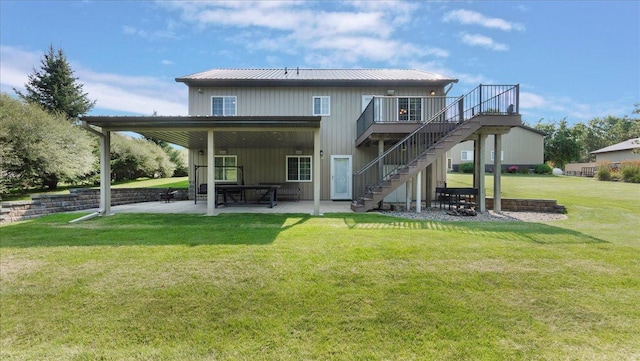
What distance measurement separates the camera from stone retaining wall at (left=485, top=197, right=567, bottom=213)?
8.92m

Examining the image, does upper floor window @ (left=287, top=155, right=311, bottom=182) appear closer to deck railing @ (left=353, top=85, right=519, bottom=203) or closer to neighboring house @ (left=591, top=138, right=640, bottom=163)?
deck railing @ (left=353, top=85, right=519, bottom=203)

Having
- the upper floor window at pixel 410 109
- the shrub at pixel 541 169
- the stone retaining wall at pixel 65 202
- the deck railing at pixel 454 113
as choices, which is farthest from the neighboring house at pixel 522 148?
the stone retaining wall at pixel 65 202

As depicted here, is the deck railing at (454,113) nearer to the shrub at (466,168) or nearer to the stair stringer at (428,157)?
the stair stringer at (428,157)

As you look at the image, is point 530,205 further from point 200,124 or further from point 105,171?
point 105,171

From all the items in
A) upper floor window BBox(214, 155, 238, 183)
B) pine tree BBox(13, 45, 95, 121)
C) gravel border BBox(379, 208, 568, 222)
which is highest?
pine tree BBox(13, 45, 95, 121)

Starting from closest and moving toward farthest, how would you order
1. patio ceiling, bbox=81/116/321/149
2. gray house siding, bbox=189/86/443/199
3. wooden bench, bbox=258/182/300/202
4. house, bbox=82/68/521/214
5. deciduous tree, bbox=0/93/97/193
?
patio ceiling, bbox=81/116/321/149
deciduous tree, bbox=0/93/97/193
house, bbox=82/68/521/214
wooden bench, bbox=258/182/300/202
gray house siding, bbox=189/86/443/199

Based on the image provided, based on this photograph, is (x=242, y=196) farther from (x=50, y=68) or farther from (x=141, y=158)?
(x=50, y=68)

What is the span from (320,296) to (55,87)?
30.6 meters

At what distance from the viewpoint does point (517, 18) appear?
39.7 ft

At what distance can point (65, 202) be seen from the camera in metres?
9.00

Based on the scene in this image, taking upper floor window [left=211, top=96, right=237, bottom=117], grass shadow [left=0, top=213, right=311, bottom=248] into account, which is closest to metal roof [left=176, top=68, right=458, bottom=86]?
upper floor window [left=211, top=96, right=237, bottom=117]

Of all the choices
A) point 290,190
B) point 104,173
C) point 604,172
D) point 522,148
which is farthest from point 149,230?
point 522,148

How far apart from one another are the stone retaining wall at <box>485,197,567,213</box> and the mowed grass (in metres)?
3.49

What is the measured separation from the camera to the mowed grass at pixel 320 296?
253cm
